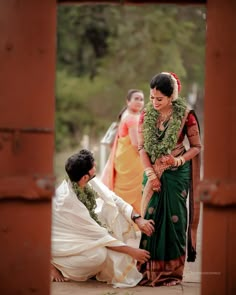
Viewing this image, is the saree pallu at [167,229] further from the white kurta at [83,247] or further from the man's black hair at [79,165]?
the man's black hair at [79,165]

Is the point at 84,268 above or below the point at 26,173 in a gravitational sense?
below

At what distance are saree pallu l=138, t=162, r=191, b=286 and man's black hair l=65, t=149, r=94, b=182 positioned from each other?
57cm

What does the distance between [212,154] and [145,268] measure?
1972 mm

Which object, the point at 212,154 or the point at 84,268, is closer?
the point at 212,154

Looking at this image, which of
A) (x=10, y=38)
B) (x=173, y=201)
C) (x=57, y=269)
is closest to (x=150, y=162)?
(x=173, y=201)

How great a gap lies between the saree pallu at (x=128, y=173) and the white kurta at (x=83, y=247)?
2335mm

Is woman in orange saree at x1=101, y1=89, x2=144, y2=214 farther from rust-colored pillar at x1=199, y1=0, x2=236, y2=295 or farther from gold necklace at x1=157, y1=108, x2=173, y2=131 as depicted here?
rust-colored pillar at x1=199, y1=0, x2=236, y2=295

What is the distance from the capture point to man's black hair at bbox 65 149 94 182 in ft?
19.1

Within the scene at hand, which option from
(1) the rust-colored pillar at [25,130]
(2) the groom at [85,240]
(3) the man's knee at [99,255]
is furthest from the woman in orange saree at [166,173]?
(1) the rust-colored pillar at [25,130]

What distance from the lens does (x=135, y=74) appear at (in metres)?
22.6

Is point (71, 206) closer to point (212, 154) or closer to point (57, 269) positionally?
point (57, 269)

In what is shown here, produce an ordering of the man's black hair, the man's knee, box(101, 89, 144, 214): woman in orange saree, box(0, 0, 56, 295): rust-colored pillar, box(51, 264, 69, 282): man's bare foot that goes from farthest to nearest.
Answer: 1. box(101, 89, 144, 214): woman in orange saree
2. box(51, 264, 69, 282): man's bare foot
3. the man's black hair
4. the man's knee
5. box(0, 0, 56, 295): rust-colored pillar

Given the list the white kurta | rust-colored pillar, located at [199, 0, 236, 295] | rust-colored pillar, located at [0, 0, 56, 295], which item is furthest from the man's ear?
rust-colored pillar, located at [199, 0, 236, 295]

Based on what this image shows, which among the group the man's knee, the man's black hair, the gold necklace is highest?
the gold necklace
